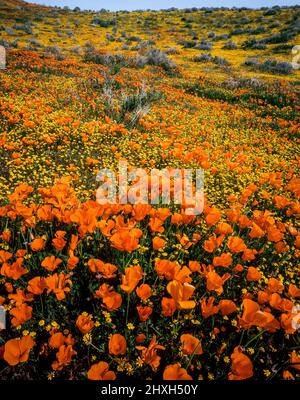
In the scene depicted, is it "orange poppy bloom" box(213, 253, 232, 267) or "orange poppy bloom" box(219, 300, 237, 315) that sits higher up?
"orange poppy bloom" box(213, 253, 232, 267)

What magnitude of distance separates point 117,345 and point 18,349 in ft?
1.80

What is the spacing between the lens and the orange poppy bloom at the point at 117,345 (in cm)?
164

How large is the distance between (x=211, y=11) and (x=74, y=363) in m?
57.0

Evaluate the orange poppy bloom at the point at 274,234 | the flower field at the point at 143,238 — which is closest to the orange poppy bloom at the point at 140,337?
the flower field at the point at 143,238

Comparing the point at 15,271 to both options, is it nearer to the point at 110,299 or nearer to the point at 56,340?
the point at 56,340

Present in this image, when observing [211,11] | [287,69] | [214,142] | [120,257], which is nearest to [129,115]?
[214,142]

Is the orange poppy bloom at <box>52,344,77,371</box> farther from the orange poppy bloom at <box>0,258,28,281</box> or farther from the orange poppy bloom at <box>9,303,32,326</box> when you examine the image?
the orange poppy bloom at <box>0,258,28,281</box>

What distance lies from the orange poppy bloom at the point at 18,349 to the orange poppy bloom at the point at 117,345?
0.44 metres

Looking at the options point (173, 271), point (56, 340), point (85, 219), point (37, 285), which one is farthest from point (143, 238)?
point (56, 340)

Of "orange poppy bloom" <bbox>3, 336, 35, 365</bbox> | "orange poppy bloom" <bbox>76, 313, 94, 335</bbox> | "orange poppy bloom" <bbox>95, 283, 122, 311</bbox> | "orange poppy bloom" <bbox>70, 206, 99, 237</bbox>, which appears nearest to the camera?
"orange poppy bloom" <bbox>3, 336, 35, 365</bbox>

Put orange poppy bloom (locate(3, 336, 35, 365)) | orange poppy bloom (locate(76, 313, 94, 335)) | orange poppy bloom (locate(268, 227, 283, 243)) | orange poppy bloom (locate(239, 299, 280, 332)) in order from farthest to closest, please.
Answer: orange poppy bloom (locate(268, 227, 283, 243)), orange poppy bloom (locate(76, 313, 94, 335)), orange poppy bloom (locate(239, 299, 280, 332)), orange poppy bloom (locate(3, 336, 35, 365))

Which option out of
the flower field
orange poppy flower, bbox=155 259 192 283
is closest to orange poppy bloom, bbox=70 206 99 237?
the flower field

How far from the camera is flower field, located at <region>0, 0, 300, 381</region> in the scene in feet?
5.95
